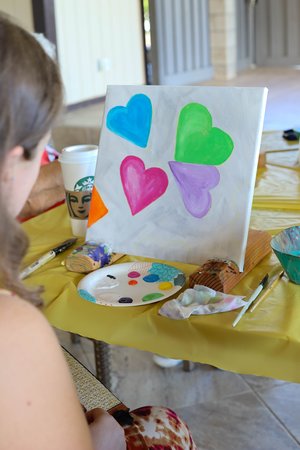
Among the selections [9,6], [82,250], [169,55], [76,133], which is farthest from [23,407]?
[169,55]

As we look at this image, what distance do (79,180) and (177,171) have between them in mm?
230

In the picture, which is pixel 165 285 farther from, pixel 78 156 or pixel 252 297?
pixel 78 156

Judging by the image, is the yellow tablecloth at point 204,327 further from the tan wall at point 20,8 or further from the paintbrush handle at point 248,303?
the tan wall at point 20,8

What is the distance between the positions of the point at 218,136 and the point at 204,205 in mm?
126

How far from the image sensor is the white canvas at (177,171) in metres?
1.12

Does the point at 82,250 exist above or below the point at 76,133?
above

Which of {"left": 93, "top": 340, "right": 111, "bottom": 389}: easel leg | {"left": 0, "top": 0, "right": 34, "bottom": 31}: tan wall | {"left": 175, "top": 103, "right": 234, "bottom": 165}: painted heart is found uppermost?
{"left": 0, "top": 0, "right": 34, "bottom": 31}: tan wall

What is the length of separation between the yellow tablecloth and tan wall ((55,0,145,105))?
154 inches

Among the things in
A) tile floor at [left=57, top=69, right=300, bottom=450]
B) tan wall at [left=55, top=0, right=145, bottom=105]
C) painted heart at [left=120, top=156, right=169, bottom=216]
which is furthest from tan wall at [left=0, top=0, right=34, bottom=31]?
painted heart at [left=120, top=156, right=169, bottom=216]

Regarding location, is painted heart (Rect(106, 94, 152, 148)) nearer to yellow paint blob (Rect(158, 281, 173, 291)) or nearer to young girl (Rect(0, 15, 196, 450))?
yellow paint blob (Rect(158, 281, 173, 291))

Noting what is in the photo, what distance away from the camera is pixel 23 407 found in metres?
0.66

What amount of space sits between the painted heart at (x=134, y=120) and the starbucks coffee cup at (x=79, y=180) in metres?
0.09

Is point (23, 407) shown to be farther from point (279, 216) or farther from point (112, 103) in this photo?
point (279, 216)

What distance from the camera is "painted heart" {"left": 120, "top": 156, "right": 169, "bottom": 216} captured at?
1.21 metres
